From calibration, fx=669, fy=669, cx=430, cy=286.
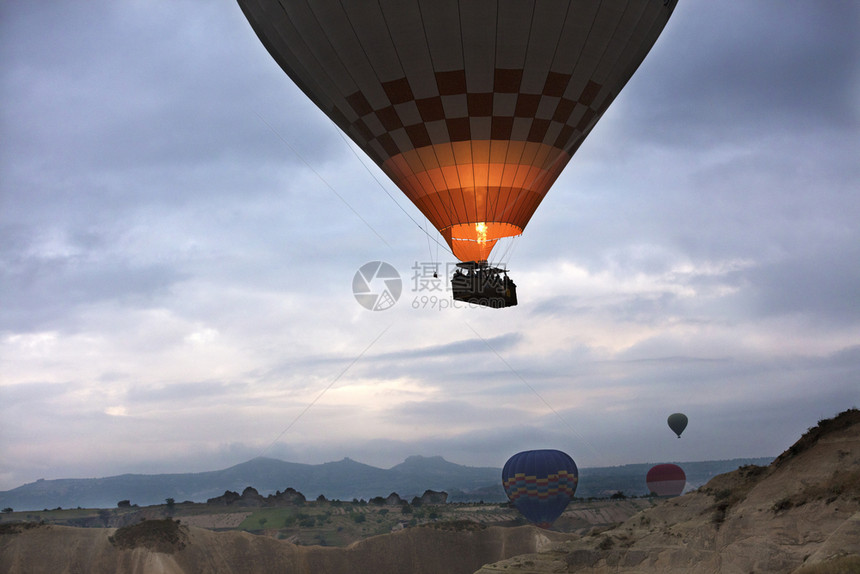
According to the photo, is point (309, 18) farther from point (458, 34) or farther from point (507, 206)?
point (507, 206)

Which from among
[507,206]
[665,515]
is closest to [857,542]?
[665,515]

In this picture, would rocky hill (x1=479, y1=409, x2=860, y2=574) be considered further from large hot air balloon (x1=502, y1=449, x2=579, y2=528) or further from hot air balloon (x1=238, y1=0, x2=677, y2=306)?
large hot air balloon (x1=502, y1=449, x2=579, y2=528)

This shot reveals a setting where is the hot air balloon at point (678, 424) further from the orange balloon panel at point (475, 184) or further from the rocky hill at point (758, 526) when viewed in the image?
the orange balloon panel at point (475, 184)

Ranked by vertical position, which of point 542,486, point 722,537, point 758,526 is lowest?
point 722,537

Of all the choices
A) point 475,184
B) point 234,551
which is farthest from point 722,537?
point 234,551

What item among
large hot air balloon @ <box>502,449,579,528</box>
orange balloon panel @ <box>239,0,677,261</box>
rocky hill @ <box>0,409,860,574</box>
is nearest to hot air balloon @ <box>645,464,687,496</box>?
large hot air balloon @ <box>502,449,579,528</box>

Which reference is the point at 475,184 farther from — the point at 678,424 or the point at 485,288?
the point at 678,424
